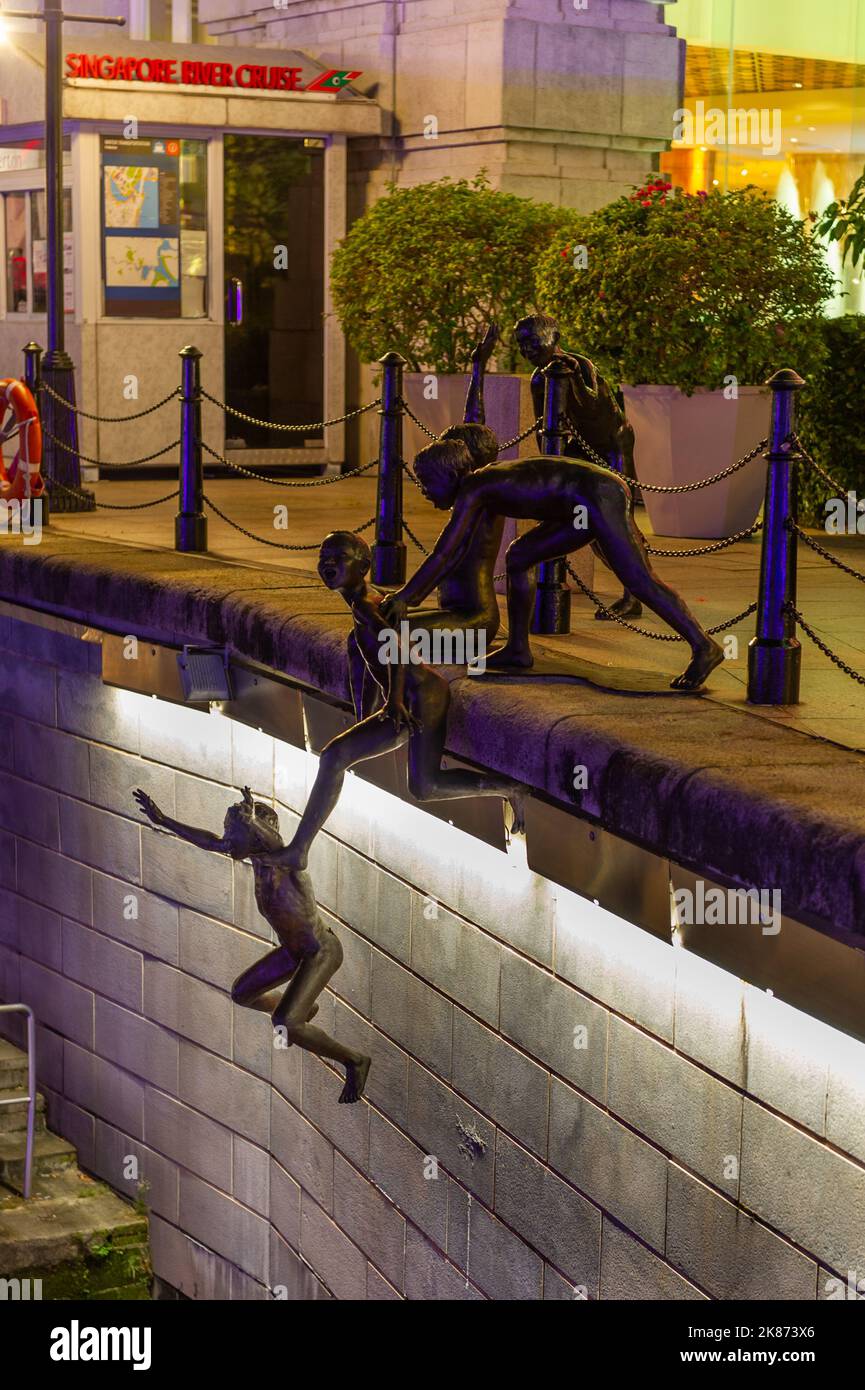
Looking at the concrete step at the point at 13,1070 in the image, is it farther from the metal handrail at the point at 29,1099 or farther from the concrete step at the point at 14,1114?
the metal handrail at the point at 29,1099

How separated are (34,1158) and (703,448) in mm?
5586

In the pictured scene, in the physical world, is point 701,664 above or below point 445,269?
below

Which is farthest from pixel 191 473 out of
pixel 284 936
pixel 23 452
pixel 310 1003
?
pixel 310 1003

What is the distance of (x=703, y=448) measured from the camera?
40.6ft

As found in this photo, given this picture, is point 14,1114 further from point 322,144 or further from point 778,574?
point 322,144

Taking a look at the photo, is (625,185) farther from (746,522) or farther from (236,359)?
(746,522)

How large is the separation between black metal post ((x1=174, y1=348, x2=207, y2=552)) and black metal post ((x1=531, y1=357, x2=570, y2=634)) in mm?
3000

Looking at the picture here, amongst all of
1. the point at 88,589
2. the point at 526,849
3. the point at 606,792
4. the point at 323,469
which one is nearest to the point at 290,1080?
the point at 88,589

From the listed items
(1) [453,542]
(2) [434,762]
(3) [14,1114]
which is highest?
(1) [453,542]

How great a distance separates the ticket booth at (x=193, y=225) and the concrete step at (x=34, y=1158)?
6.11 metres

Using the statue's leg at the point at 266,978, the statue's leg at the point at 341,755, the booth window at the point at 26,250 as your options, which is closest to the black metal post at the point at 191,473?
the statue's leg at the point at 266,978

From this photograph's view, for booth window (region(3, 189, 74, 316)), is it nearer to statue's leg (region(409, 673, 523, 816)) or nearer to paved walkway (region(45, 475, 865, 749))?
paved walkway (region(45, 475, 865, 749))

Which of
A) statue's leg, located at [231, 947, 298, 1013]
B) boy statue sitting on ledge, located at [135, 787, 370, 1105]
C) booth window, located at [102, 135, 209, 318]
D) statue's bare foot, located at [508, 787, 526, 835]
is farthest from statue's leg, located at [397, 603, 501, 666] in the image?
booth window, located at [102, 135, 209, 318]

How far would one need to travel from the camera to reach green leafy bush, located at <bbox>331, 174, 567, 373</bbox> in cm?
1460
